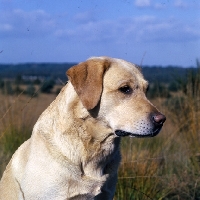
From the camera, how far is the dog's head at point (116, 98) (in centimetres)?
452

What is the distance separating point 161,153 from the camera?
786cm

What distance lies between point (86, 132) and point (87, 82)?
1.41ft

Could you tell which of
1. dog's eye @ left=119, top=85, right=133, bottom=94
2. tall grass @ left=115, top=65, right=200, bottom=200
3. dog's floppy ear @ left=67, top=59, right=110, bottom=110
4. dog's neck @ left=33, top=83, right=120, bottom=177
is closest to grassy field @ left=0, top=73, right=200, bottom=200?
tall grass @ left=115, top=65, right=200, bottom=200

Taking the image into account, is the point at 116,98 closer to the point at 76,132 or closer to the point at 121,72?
the point at 121,72

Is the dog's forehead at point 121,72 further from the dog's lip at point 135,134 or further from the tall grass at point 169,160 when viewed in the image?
the tall grass at point 169,160

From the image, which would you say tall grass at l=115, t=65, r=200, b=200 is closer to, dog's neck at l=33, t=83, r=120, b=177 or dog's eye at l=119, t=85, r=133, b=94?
dog's neck at l=33, t=83, r=120, b=177

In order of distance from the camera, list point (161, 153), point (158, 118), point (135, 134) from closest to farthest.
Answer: point (158, 118)
point (135, 134)
point (161, 153)

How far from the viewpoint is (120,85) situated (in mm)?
4645

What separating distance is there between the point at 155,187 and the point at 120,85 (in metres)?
1.94

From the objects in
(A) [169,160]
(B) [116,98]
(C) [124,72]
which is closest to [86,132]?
(B) [116,98]

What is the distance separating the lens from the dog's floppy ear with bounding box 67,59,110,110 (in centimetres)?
453

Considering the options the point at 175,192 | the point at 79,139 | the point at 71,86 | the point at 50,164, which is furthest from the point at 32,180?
the point at 175,192

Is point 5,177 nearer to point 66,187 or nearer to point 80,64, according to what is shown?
point 66,187

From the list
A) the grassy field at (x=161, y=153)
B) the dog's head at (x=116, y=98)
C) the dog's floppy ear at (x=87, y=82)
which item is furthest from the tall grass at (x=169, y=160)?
the dog's floppy ear at (x=87, y=82)
